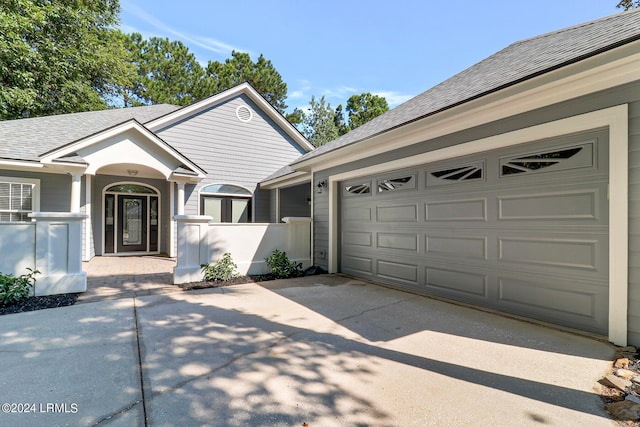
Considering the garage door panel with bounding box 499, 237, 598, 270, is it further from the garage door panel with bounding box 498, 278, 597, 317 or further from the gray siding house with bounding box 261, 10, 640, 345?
the garage door panel with bounding box 498, 278, 597, 317

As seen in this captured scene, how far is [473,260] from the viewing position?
441cm

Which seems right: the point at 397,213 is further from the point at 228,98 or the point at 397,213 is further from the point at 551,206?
the point at 228,98

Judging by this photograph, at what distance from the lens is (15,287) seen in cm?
448

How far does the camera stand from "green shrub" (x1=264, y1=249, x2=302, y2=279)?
715cm

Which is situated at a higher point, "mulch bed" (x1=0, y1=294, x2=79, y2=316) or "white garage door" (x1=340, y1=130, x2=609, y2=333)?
"white garage door" (x1=340, y1=130, x2=609, y2=333)

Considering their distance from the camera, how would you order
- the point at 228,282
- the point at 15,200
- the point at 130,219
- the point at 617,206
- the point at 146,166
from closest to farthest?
the point at 617,206
the point at 228,282
the point at 15,200
the point at 146,166
the point at 130,219

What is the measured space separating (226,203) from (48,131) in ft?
19.7

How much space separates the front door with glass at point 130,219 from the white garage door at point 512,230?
8.97 m

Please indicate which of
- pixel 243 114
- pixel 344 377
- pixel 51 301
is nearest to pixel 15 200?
pixel 51 301

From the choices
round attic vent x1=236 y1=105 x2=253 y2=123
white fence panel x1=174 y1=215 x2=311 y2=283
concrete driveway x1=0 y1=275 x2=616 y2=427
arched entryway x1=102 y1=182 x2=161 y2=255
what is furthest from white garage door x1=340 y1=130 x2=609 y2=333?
arched entryway x1=102 y1=182 x2=161 y2=255

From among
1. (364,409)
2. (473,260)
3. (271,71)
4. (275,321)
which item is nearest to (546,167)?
(473,260)

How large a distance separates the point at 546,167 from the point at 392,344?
287 cm

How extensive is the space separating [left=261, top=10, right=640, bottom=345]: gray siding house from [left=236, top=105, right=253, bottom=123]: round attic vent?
7091 millimetres

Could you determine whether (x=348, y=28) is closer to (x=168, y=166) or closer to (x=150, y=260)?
(x=168, y=166)
